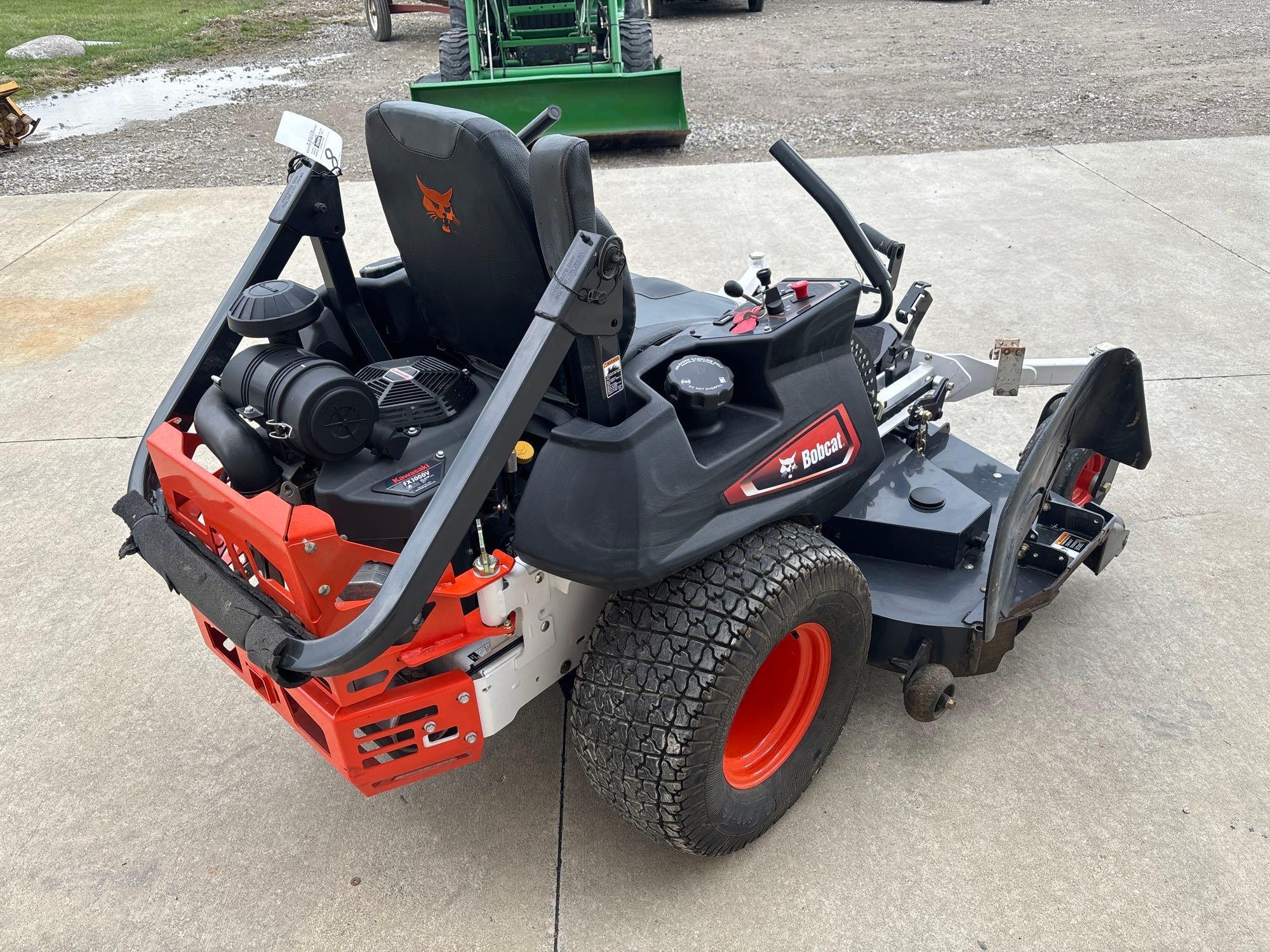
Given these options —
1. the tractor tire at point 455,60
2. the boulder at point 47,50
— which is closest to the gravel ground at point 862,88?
the tractor tire at point 455,60

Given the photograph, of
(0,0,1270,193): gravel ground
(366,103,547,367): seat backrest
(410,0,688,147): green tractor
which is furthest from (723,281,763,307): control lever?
(0,0,1270,193): gravel ground

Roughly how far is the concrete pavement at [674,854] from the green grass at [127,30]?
371 inches

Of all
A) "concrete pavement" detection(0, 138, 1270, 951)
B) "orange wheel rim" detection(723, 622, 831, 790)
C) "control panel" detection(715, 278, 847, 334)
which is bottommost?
"concrete pavement" detection(0, 138, 1270, 951)

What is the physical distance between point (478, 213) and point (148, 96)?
10.0 metres

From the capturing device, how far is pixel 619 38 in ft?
25.0

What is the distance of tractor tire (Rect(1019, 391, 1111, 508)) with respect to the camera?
2551 mm

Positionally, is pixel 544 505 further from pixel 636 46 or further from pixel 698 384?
pixel 636 46

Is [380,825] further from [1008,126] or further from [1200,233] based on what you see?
[1008,126]

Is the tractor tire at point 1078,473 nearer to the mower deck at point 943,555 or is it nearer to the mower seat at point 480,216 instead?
the mower deck at point 943,555

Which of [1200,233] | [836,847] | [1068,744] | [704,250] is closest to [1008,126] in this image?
[1200,233]

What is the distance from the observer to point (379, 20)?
40.7ft

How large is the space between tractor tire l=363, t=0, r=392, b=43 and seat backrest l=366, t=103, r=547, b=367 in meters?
11.7

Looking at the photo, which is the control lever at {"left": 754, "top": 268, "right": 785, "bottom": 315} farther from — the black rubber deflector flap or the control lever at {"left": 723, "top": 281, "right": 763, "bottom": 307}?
the black rubber deflector flap

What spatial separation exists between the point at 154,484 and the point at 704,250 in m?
3.53
